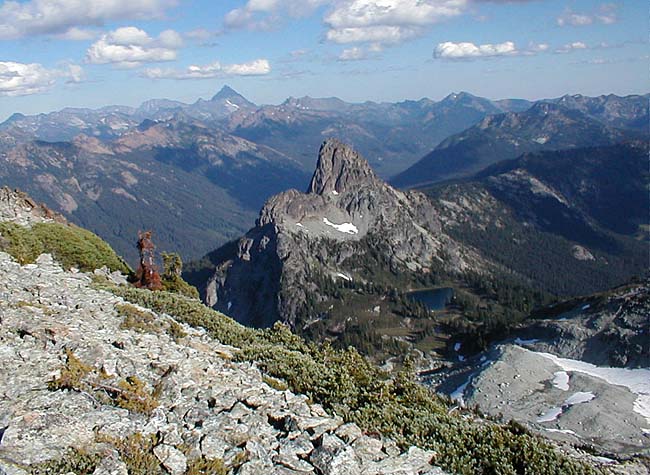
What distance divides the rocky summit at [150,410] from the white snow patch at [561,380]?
62.2 metres

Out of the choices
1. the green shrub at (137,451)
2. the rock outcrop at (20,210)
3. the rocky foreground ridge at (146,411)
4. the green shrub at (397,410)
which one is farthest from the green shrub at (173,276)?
the green shrub at (137,451)

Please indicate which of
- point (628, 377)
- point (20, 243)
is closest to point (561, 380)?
point (628, 377)

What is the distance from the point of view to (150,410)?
697 inches

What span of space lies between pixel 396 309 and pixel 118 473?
188m

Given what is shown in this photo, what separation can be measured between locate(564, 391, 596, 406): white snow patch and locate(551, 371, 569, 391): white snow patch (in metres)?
2.80

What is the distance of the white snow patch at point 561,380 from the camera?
73.1m

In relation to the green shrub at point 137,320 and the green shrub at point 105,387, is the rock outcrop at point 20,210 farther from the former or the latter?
the green shrub at point 105,387

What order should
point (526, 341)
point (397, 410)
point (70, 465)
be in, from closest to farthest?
point (70, 465)
point (397, 410)
point (526, 341)

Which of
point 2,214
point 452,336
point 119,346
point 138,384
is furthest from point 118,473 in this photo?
point 452,336

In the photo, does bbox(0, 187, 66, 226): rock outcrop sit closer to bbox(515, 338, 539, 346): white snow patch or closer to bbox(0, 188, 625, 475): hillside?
bbox(0, 188, 625, 475): hillside

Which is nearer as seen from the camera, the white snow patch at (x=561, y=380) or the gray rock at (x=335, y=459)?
the gray rock at (x=335, y=459)

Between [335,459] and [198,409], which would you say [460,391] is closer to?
[198,409]

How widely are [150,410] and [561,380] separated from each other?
70.1 metres

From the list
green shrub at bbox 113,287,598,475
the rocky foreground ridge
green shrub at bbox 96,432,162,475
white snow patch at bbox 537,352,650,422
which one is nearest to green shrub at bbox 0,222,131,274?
the rocky foreground ridge
